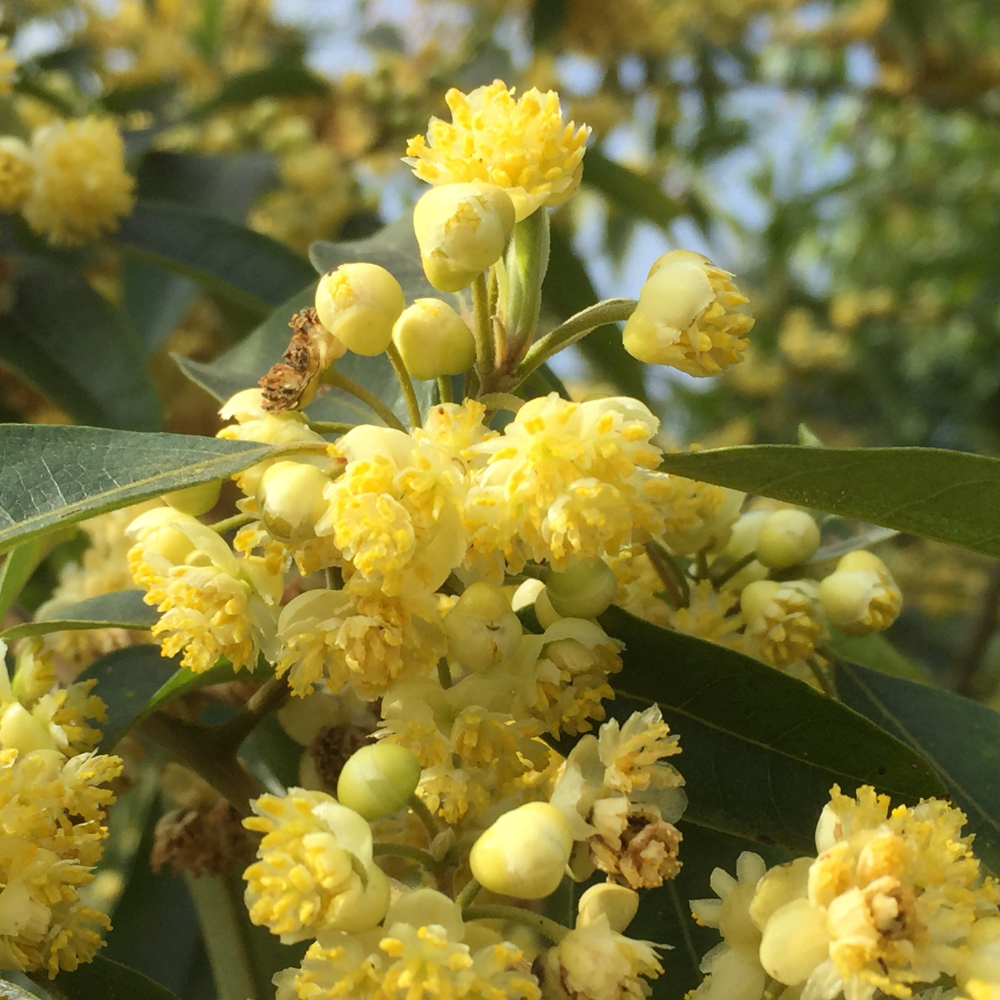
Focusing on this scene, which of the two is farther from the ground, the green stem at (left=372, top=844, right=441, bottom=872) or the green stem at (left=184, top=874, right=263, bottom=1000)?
the green stem at (left=372, top=844, right=441, bottom=872)

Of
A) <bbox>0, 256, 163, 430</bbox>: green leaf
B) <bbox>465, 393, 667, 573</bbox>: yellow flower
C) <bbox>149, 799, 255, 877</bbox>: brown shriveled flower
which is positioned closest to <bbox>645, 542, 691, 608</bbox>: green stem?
<bbox>465, 393, 667, 573</bbox>: yellow flower

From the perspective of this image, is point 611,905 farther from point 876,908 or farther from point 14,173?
point 14,173

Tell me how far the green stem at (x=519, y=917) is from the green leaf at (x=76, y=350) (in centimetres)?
90

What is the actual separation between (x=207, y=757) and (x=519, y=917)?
33 centimetres

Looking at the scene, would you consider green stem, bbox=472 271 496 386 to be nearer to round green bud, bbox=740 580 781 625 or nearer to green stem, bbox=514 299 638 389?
green stem, bbox=514 299 638 389

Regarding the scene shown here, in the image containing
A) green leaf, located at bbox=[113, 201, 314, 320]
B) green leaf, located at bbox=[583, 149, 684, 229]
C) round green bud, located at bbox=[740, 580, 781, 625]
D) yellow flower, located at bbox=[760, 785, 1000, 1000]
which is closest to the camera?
yellow flower, located at bbox=[760, 785, 1000, 1000]

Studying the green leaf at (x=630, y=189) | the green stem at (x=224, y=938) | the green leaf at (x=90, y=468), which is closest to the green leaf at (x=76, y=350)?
the green stem at (x=224, y=938)

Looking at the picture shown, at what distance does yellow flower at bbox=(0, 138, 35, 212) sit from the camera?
150 centimetres

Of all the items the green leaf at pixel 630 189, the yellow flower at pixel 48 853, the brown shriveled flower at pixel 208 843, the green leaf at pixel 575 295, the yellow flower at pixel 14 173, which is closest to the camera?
the yellow flower at pixel 48 853

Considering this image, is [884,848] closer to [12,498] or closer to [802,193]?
[12,498]

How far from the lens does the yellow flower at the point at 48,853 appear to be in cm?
71

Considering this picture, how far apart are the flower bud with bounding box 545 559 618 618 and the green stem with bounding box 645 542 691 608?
20 cm

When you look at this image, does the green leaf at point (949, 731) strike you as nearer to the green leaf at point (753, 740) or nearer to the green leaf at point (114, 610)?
the green leaf at point (753, 740)

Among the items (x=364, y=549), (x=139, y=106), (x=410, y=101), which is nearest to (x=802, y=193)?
(x=410, y=101)
